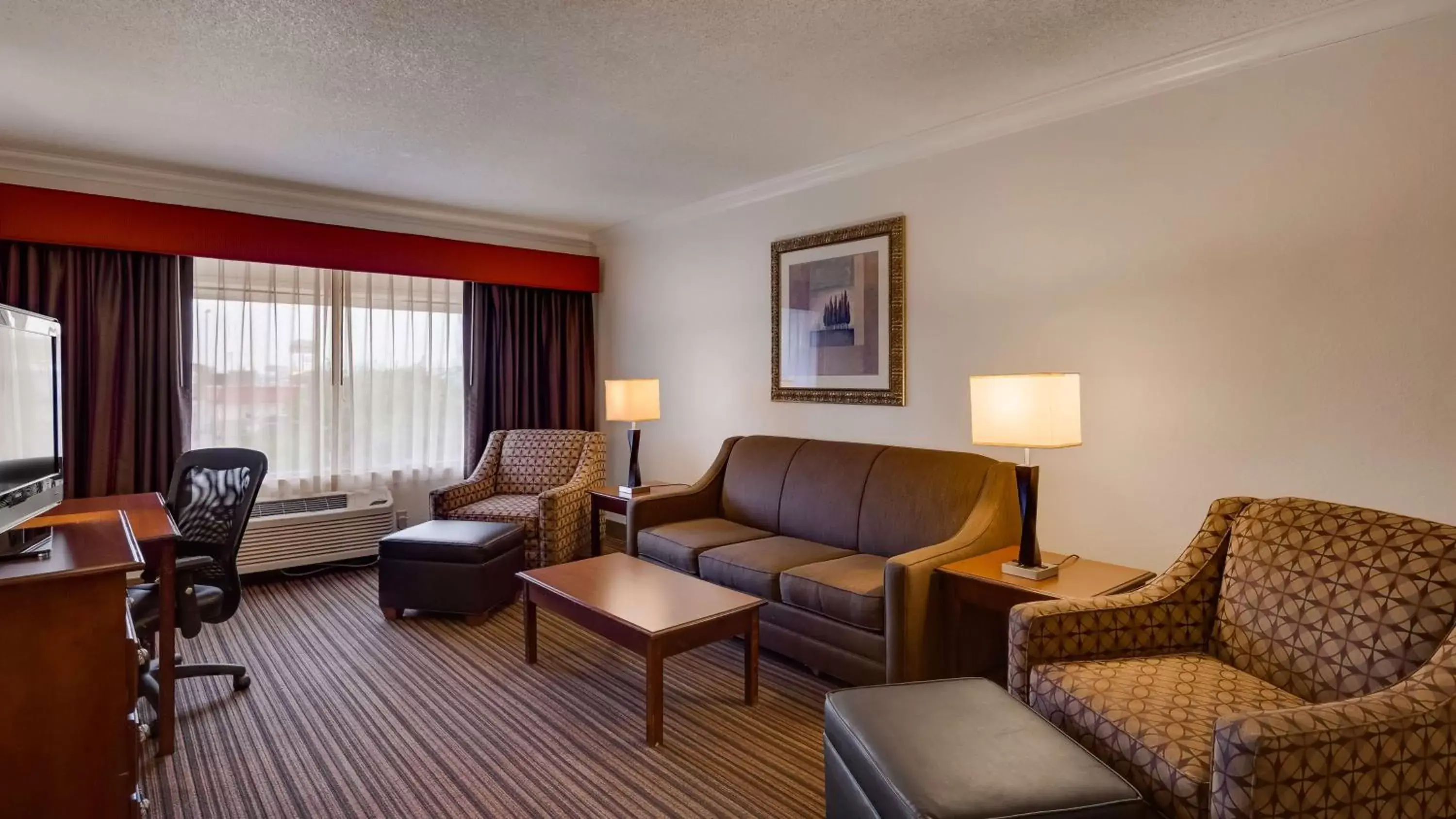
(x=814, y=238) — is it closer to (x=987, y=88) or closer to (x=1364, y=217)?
(x=987, y=88)

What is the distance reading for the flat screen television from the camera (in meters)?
1.86

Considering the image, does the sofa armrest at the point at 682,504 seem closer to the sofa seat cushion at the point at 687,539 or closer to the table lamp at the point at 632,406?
the sofa seat cushion at the point at 687,539

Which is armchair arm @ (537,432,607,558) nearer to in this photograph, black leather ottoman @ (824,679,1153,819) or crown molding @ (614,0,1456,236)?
crown molding @ (614,0,1456,236)

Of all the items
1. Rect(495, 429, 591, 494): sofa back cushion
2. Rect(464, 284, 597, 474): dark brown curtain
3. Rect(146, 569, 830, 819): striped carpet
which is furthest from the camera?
Rect(464, 284, 597, 474): dark brown curtain

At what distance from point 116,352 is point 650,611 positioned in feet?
11.6

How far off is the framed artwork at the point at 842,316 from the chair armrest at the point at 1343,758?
2.43 m

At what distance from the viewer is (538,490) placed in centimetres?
502

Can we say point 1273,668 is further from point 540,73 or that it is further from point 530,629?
point 540,73

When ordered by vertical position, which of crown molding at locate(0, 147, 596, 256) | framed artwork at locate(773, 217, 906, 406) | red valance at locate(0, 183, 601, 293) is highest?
crown molding at locate(0, 147, 596, 256)

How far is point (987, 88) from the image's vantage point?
119 inches

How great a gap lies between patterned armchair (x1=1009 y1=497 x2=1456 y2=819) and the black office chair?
9.15 feet

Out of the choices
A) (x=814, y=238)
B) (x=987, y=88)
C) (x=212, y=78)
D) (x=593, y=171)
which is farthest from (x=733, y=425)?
(x=212, y=78)

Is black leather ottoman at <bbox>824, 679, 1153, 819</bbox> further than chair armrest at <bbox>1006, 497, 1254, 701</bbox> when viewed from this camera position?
No

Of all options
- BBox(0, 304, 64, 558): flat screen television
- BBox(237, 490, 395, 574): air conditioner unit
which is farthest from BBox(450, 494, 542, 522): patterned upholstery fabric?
BBox(0, 304, 64, 558): flat screen television
